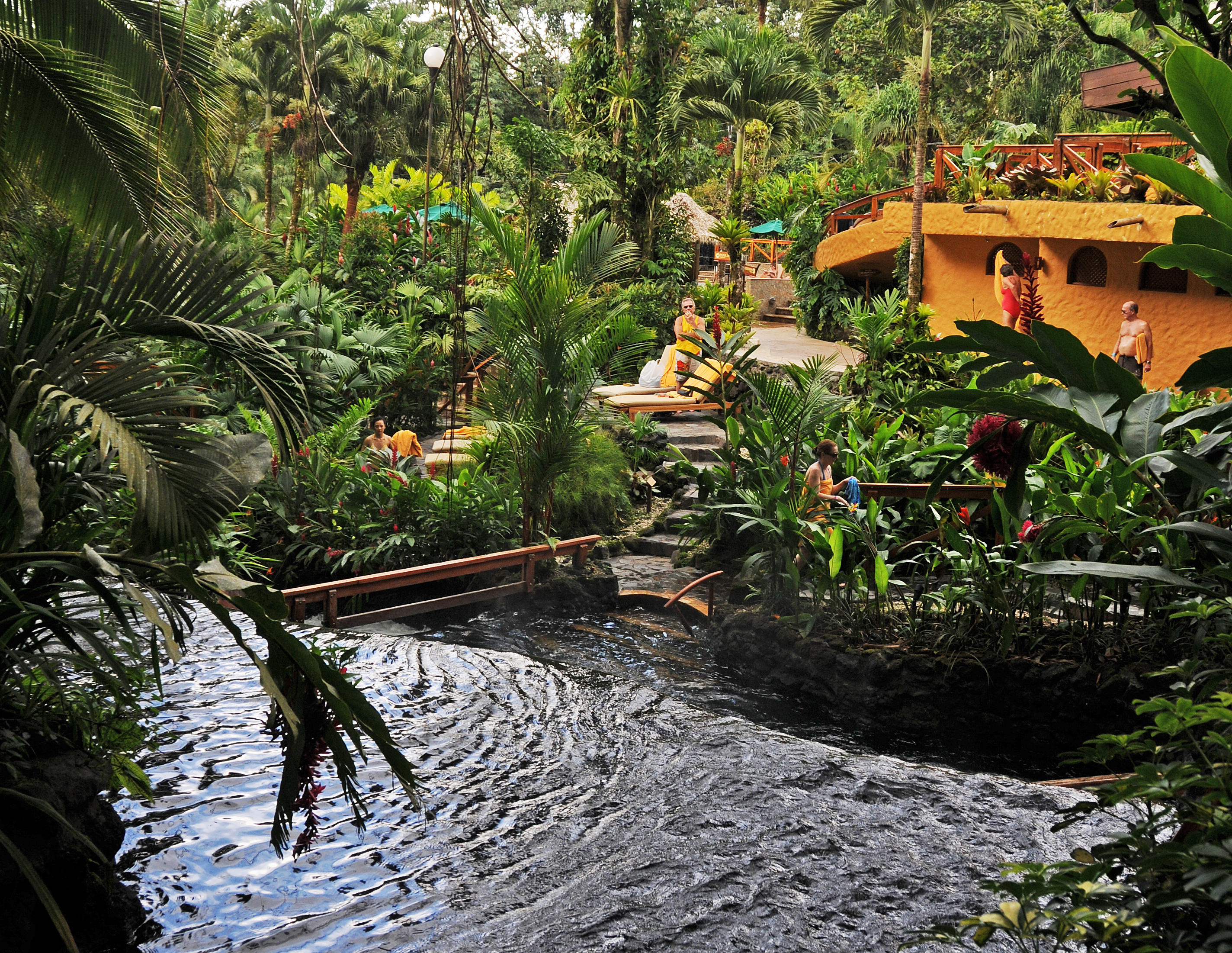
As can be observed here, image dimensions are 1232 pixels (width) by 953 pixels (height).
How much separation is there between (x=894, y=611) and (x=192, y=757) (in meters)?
4.84

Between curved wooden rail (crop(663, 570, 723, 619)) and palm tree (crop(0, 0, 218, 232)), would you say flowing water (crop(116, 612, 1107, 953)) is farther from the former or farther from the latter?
palm tree (crop(0, 0, 218, 232))

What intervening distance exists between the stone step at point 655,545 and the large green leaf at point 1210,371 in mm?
8239

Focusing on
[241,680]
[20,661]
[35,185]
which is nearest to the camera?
[20,661]

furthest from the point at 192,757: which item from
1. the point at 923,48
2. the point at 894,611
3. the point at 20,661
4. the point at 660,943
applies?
the point at 923,48

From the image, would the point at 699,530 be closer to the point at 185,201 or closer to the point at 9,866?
the point at 185,201

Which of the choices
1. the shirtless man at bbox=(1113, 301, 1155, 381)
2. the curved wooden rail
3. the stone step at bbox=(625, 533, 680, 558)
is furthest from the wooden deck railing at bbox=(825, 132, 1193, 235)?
the curved wooden rail

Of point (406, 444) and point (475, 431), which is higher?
point (475, 431)

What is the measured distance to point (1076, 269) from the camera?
1481 centimetres

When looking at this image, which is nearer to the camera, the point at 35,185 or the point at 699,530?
the point at 35,185

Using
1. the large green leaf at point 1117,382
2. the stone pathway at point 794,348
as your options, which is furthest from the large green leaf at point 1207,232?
the stone pathway at point 794,348

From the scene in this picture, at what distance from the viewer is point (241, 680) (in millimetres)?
5785

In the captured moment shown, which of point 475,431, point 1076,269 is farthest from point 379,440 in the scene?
point 1076,269

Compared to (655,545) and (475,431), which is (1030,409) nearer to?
(475,431)

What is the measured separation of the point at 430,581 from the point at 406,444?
299 centimetres
